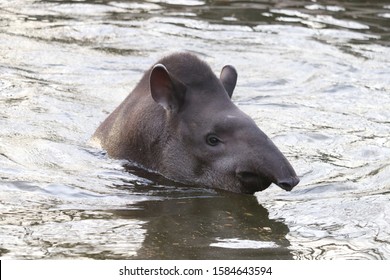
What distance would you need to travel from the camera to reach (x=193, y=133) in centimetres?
926

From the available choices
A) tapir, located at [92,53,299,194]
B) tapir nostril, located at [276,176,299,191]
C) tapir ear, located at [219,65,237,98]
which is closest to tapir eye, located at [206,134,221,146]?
tapir, located at [92,53,299,194]

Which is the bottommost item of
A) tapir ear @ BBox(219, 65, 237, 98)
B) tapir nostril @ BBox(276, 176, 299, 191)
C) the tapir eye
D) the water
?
the water

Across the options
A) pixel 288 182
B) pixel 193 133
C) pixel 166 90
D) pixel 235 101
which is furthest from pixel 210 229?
pixel 235 101

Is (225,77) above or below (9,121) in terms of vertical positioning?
above

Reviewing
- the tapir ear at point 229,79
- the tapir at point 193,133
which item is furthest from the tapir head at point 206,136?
the tapir ear at point 229,79

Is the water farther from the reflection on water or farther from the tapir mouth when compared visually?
the tapir mouth

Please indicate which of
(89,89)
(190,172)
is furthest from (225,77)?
(89,89)

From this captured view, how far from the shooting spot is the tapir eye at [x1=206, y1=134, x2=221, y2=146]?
29.8 feet

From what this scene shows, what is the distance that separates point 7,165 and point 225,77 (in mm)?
2176

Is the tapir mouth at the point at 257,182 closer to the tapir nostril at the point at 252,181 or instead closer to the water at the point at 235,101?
the tapir nostril at the point at 252,181

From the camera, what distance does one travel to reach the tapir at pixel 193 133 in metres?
8.77

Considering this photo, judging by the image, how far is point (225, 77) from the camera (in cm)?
995

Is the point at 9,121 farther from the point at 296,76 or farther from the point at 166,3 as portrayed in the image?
the point at 166,3

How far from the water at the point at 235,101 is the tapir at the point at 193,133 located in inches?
9.4
